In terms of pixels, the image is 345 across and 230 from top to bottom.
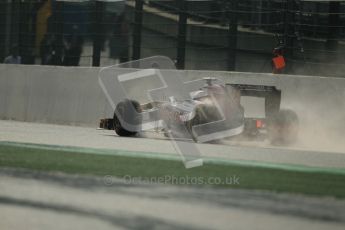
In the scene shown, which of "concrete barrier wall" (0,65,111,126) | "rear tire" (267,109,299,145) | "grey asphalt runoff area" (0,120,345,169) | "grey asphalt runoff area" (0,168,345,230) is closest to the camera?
"grey asphalt runoff area" (0,168,345,230)

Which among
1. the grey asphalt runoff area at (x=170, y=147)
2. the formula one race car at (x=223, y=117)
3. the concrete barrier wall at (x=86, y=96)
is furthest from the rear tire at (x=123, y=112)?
the concrete barrier wall at (x=86, y=96)

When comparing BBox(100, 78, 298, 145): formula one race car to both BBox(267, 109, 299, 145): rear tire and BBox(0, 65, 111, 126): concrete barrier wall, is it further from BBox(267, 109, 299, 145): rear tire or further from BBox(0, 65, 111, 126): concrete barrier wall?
BBox(0, 65, 111, 126): concrete barrier wall

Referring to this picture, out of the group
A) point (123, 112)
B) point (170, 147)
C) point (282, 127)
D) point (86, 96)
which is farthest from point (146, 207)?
point (86, 96)

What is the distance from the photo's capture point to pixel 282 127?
13438 mm

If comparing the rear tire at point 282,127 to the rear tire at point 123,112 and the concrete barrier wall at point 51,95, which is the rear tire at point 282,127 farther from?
the concrete barrier wall at point 51,95

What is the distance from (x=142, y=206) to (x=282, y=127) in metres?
7.22

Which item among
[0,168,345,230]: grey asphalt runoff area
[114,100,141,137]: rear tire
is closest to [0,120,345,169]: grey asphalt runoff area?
[114,100,141,137]: rear tire

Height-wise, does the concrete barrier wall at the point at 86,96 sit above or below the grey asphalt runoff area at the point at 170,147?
above

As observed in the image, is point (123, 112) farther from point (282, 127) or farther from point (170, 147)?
point (282, 127)

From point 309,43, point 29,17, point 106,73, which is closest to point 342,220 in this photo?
point 309,43

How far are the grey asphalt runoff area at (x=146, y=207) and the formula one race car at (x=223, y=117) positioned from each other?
520 cm

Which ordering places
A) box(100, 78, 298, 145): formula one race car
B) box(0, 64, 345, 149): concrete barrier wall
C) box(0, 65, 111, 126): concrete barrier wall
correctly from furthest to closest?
box(0, 65, 111, 126): concrete barrier wall, box(0, 64, 345, 149): concrete barrier wall, box(100, 78, 298, 145): formula one race car

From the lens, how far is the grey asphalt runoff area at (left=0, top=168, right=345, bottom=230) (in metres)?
5.80

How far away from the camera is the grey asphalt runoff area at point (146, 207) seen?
5.80 metres
